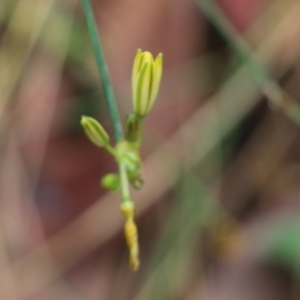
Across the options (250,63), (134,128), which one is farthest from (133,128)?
(250,63)

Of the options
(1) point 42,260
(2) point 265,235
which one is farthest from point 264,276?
(1) point 42,260

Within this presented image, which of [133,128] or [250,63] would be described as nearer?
[133,128]

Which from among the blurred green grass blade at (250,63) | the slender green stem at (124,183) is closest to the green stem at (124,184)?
the slender green stem at (124,183)

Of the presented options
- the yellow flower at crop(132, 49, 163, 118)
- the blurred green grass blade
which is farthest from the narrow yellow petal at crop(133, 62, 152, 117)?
the blurred green grass blade

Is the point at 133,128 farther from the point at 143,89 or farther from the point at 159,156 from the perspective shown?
the point at 159,156

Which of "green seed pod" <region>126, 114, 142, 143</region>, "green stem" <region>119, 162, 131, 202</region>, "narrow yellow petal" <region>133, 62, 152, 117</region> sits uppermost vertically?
"narrow yellow petal" <region>133, 62, 152, 117</region>

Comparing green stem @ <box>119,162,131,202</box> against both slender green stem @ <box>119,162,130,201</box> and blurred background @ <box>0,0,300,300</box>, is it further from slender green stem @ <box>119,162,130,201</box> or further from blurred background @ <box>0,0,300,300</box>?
blurred background @ <box>0,0,300,300</box>
